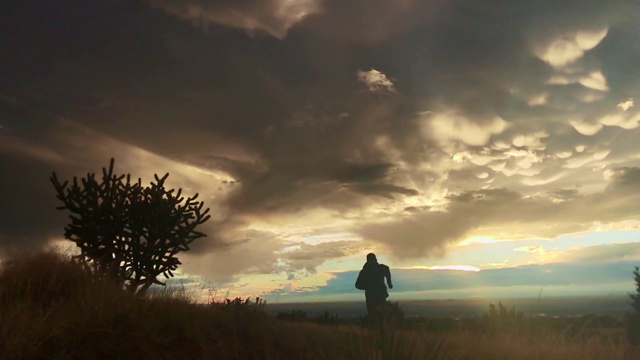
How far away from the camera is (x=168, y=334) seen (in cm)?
902

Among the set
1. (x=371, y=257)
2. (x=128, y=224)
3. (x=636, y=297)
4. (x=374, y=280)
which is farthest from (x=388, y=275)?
(x=636, y=297)

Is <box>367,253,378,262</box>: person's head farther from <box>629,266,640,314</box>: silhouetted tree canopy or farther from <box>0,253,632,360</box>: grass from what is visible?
<box>629,266,640,314</box>: silhouetted tree canopy

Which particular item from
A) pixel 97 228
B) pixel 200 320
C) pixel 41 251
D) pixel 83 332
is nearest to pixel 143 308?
pixel 200 320

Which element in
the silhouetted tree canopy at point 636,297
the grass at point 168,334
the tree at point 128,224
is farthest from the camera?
the silhouetted tree canopy at point 636,297

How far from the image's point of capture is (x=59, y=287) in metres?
11.6

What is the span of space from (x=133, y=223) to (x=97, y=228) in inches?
42.9

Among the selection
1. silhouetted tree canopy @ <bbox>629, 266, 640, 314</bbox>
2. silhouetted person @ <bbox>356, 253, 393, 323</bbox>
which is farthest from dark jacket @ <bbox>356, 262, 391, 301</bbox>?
silhouetted tree canopy @ <bbox>629, 266, 640, 314</bbox>

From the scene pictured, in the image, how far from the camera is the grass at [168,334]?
7750 mm

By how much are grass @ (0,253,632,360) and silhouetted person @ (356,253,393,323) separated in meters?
4.38

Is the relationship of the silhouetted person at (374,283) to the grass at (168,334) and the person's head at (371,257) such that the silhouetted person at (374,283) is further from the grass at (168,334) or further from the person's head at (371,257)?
the grass at (168,334)

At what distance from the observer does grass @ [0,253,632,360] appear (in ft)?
25.4

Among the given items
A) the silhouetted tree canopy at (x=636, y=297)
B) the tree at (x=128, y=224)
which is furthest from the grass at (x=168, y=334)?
the silhouetted tree canopy at (x=636, y=297)

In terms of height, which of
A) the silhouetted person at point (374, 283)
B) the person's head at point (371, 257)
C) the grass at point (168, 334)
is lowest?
the grass at point (168, 334)

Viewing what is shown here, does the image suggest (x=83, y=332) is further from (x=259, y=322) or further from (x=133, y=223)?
(x=133, y=223)
